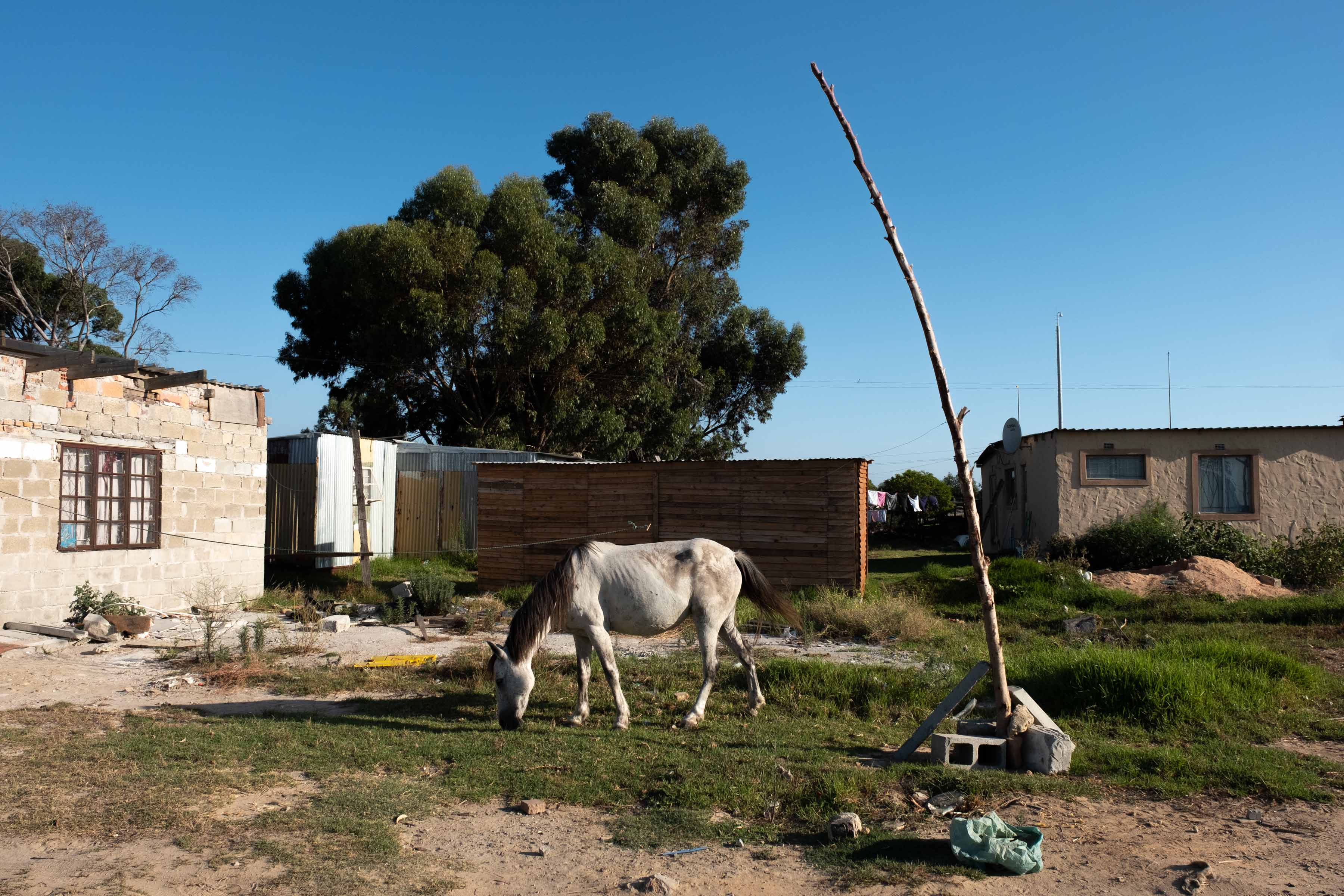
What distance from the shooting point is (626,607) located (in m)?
7.46

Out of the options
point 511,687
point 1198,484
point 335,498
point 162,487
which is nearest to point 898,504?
point 1198,484

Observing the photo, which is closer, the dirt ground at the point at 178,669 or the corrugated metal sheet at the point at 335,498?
the dirt ground at the point at 178,669

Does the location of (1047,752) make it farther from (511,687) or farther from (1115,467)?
(1115,467)

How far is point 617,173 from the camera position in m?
31.2

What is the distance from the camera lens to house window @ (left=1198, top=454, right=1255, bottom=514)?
58.6 feet

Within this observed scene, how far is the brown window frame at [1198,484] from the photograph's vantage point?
17656 mm

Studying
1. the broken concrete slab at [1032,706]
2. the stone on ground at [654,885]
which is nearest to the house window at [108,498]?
the stone on ground at [654,885]

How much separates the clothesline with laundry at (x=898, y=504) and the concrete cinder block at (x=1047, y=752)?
22693 millimetres

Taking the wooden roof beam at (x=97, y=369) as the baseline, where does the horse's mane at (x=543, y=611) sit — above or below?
below

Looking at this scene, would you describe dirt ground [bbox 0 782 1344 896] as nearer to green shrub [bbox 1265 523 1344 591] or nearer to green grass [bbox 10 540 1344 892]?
green grass [bbox 10 540 1344 892]

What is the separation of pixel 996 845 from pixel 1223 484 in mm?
16712

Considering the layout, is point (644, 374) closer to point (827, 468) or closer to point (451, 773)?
point (827, 468)

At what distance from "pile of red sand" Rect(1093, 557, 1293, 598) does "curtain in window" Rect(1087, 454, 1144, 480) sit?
10.4 feet

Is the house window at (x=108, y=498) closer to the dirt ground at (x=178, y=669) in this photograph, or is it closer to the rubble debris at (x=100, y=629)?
the rubble debris at (x=100, y=629)
